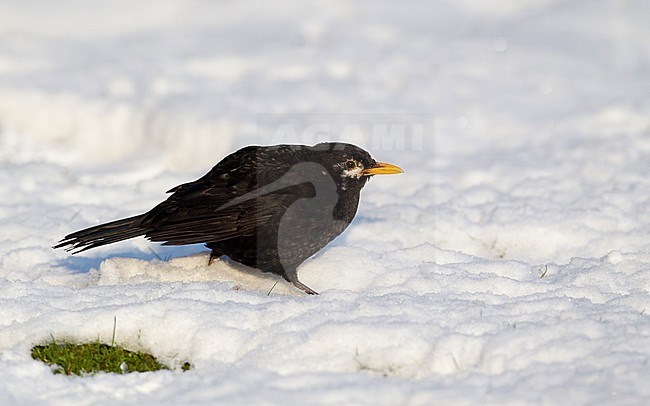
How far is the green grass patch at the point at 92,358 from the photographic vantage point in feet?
15.6

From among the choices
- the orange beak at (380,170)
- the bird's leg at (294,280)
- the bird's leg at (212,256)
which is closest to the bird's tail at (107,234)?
the bird's leg at (212,256)

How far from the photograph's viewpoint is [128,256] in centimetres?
721

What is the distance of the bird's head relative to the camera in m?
6.43

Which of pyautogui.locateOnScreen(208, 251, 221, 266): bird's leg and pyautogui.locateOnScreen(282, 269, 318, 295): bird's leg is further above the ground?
pyautogui.locateOnScreen(208, 251, 221, 266): bird's leg

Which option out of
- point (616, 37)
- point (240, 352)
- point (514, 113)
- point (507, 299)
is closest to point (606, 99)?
point (514, 113)

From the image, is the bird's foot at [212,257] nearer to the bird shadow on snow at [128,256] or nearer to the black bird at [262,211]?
the black bird at [262,211]

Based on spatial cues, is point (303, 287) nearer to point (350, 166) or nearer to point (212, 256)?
point (212, 256)

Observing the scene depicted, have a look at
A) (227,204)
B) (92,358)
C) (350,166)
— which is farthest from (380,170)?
(92,358)

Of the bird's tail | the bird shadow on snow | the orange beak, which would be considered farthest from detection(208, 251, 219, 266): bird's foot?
the orange beak

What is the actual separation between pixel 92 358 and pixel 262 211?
5.38 feet

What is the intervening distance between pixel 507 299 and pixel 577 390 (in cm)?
141

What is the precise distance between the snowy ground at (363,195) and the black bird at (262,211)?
299 millimetres

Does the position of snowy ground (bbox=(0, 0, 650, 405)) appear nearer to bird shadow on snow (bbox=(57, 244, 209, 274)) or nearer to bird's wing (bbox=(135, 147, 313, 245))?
bird shadow on snow (bbox=(57, 244, 209, 274))

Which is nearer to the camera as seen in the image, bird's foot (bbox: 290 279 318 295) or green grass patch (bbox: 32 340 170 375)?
green grass patch (bbox: 32 340 170 375)
